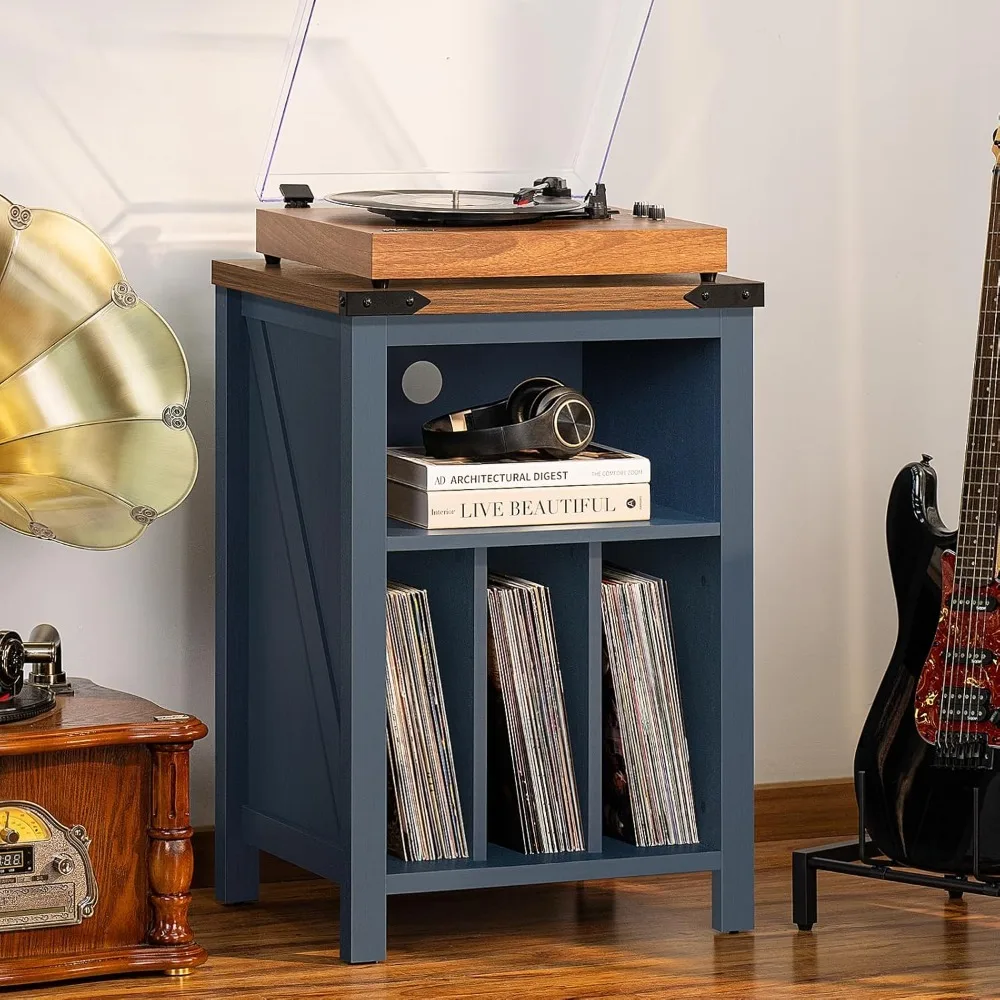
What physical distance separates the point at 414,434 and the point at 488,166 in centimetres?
38

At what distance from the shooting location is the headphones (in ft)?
6.97

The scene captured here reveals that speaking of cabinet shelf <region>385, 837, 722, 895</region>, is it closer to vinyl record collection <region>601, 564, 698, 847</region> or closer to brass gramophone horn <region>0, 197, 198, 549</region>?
vinyl record collection <region>601, 564, 698, 847</region>

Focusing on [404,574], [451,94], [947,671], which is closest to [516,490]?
[404,574]

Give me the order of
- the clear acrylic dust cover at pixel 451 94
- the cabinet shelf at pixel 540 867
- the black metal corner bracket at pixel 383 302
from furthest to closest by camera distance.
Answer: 1. the clear acrylic dust cover at pixel 451 94
2. the cabinet shelf at pixel 540 867
3. the black metal corner bracket at pixel 383 302

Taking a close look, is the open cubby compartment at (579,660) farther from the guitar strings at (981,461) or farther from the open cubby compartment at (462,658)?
the guitar strings at (981,461)

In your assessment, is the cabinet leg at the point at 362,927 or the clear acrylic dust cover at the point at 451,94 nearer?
the cabinet leg at the point at 362,927

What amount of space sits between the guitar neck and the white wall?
1.49 ft

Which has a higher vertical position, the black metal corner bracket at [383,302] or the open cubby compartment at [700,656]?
the black metal corner bracket at [383,302]

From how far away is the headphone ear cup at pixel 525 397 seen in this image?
7.12 ft

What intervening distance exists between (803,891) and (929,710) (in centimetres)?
26

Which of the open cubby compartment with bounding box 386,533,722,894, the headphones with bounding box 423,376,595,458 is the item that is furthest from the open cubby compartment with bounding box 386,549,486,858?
the headphones with bounding box 423,376,595,458

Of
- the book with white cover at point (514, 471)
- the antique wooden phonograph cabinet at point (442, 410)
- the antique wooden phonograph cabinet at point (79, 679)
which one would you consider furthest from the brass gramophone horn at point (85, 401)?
the book with white cover at point (514, 471)

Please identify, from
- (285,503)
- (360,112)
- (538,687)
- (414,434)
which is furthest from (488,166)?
(538,687)

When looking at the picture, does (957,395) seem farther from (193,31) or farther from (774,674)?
(193,31)
